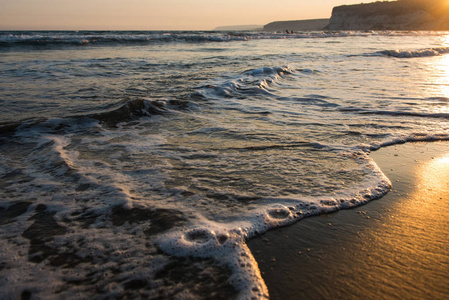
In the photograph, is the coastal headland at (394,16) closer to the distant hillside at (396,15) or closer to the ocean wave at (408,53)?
the distant hillside at (396,15)

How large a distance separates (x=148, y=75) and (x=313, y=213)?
8.05 meters

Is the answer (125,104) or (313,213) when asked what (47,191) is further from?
(125,104)

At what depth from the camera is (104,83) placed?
314 inches

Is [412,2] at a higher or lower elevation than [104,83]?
higher

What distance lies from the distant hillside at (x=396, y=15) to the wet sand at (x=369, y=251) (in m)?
85.7

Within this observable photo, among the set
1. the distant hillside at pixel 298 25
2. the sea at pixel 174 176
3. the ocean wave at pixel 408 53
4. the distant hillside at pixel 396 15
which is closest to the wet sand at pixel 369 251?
the sea at pixel 174 176

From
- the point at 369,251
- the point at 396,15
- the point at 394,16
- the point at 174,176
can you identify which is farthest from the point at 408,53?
the point at 394,16

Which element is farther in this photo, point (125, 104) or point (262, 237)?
point (125, 104)

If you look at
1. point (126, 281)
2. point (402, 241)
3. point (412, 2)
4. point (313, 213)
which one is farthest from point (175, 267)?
point (412, 2)

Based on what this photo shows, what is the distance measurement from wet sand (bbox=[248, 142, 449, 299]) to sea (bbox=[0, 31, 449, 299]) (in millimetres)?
114

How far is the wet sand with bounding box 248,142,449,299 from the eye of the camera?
163 centimetres

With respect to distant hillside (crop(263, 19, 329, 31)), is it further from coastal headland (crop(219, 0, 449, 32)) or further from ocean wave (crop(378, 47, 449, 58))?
ocean wave (crop(378, 47, 449, 58))

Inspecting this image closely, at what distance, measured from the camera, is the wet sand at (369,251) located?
1630 millimetres

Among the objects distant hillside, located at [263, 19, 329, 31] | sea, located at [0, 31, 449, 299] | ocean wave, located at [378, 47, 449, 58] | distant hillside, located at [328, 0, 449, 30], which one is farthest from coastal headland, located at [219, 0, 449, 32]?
sea, located at [0, 31, 449, 299]
